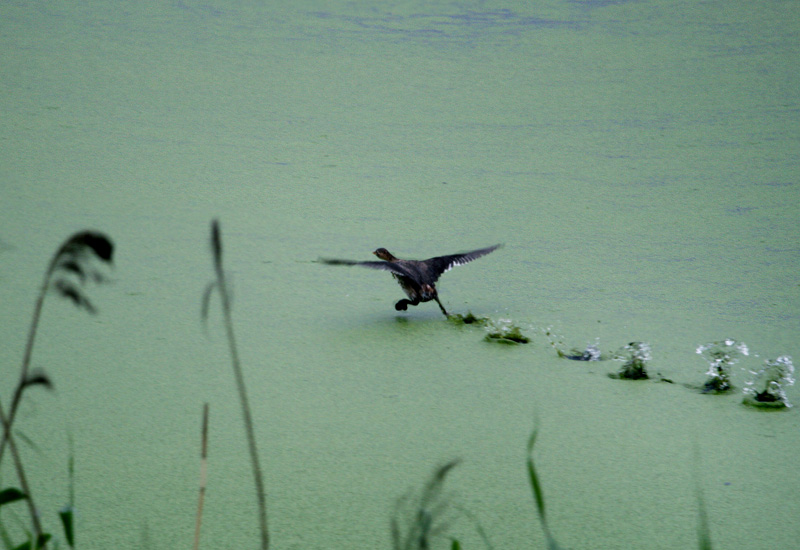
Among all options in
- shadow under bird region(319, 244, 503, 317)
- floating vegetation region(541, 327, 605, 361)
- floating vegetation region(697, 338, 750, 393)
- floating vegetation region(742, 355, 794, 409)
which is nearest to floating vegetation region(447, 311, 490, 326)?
shadow under bird region(319, 244, 503, 317)

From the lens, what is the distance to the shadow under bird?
2.04m

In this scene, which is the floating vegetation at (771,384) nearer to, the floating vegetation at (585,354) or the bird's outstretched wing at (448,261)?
the floating vegetation at (585,354)

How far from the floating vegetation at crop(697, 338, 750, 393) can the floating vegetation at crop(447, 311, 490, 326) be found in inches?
19.0

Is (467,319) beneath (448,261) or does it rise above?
beneath

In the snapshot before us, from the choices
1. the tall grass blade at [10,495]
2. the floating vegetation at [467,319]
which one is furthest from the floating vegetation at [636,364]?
the tall grass blade at [10,495]

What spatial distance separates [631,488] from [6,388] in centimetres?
116

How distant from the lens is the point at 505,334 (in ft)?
6.56

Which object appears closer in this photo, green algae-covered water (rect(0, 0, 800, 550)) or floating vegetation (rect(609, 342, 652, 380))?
green algae-covered water (rect(0, 0, 800, 550))

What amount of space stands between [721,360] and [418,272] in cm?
69

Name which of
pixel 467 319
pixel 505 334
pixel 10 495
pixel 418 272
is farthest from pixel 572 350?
pixel 10 495

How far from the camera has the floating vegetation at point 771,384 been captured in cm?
173

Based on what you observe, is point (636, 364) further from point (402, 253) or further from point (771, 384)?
point (402, 253)

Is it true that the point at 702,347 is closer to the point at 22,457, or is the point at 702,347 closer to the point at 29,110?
the point at 22,457

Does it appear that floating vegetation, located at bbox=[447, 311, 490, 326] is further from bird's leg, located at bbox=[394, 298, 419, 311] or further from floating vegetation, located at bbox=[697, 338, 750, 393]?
floating vegetation, located at bbox=[697, 338, 750, 393]
